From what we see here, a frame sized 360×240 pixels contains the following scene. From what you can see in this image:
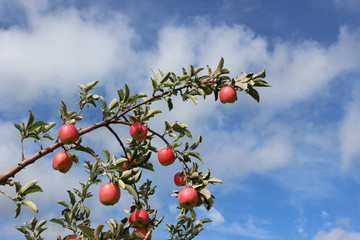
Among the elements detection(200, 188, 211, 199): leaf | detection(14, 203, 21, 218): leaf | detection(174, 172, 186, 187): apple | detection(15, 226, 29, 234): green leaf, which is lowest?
detection(14, 203, 21, 218): leaf

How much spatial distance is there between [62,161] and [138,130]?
3.23ft

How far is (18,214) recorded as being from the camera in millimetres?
3992

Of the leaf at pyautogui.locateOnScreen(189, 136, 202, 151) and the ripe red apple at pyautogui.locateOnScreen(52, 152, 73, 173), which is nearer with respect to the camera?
the ripe red apple at pyautogui.locateOnScreen(52, 152, 73, 173)

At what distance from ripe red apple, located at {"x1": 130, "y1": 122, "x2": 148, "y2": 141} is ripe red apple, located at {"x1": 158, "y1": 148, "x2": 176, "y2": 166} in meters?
0.37

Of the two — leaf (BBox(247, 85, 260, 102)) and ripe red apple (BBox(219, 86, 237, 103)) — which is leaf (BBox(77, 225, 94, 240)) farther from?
leaf (BBox(247, 85, 260, 102))

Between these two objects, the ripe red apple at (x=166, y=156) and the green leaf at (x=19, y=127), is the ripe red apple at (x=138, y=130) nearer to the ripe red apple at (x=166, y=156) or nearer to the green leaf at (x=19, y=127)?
the ripe red apple at (x=166, y=156)

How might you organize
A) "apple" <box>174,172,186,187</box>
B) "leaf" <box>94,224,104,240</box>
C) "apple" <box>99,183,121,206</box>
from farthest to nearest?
"apple" <box>174,172,186,187</box>
"apple" <box>99,183,121,206</box>
"leaf" <box>94,224,104,240</box>

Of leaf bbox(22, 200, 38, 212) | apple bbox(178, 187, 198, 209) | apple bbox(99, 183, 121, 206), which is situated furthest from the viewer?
apple bbox(178, 187, 198, 209)

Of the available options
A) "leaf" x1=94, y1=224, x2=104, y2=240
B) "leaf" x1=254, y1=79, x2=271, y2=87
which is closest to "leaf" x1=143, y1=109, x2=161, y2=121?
"leaf" x1=254, y1=79, x2=271, y2=87

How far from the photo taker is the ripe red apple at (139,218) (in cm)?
440

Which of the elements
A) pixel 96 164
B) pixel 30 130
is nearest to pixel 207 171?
pixel 96 164

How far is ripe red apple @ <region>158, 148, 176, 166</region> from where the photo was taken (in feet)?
15.8

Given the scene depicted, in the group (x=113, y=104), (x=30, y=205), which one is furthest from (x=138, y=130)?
(x=30, y=205)

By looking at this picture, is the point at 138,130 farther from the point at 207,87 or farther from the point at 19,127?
the point at 19,127
